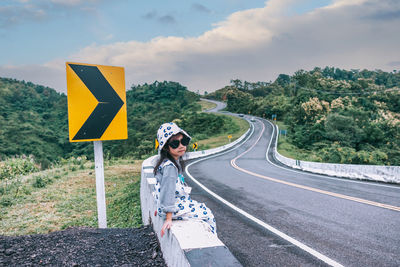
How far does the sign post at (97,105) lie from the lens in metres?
3.99

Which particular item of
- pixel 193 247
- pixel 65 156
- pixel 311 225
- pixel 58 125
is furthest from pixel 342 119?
pixel 58 125

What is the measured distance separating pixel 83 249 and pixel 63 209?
4.71 metres

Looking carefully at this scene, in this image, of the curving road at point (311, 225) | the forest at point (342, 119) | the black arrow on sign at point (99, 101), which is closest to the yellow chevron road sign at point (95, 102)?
the black arrow on sign at point (99, 101)

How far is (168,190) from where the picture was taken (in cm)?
301

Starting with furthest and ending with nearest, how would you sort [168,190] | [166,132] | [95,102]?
1. [95,102]
2. [166,132]
3. [168,190]

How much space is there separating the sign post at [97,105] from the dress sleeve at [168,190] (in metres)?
1.61

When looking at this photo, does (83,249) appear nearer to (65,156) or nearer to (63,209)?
(63,209)

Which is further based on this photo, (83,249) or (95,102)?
(95,102)

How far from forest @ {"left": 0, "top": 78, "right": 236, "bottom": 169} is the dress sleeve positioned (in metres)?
33.5

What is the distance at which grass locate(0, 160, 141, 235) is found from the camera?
6289 mm

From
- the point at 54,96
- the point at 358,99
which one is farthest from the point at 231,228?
the point at 54,96

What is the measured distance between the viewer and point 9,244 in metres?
3.69

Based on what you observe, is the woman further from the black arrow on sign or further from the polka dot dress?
the black arrow on sign

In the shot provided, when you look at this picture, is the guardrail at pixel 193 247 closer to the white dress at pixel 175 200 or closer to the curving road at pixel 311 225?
the white dress at pixel 175 200
